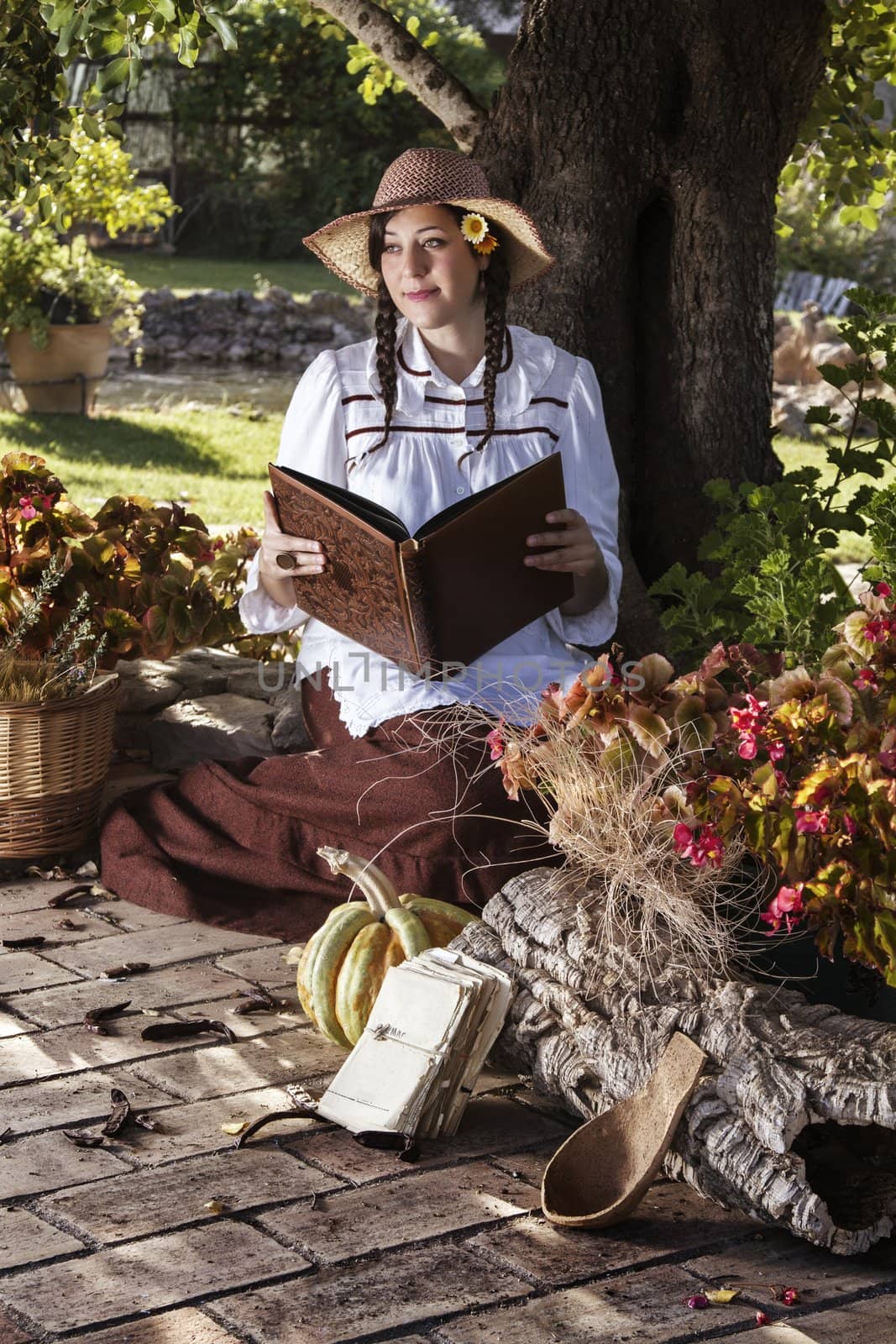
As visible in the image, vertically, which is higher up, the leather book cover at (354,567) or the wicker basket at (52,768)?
the leather book cover at (354,567)

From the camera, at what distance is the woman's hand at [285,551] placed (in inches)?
126

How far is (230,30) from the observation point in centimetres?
290

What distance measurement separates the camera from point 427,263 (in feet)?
11.0

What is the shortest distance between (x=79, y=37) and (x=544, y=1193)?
232 cm

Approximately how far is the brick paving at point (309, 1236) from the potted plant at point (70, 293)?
8.12 m

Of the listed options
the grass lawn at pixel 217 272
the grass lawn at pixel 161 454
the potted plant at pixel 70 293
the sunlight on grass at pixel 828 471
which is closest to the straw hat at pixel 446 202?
the sunlight on grass at pixel 828 471

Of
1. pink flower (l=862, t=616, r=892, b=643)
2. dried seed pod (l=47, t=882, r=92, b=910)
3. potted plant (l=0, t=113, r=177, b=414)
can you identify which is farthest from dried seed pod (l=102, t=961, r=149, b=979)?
potted plant (l=0, t=113, r=177, b=414)

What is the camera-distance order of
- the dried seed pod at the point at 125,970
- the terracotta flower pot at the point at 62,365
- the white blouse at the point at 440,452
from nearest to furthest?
the dried seed pod at the point at 125,970 → the white blouse at the point at 440,452 → the terracotta flower pot at the point at 62,365

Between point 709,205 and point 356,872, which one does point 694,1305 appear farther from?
point 709,205

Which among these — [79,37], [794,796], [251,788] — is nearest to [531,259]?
[79,37]

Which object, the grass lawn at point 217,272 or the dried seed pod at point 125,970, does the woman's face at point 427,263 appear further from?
the grass lawn at point 217,272

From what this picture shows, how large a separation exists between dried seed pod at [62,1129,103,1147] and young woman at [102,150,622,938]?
0.91 m

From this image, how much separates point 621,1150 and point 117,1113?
0.82 meters

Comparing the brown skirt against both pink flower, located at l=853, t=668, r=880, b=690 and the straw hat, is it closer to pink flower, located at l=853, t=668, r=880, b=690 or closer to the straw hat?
pink flower, located at l=853, t=668, r=880, b=690
